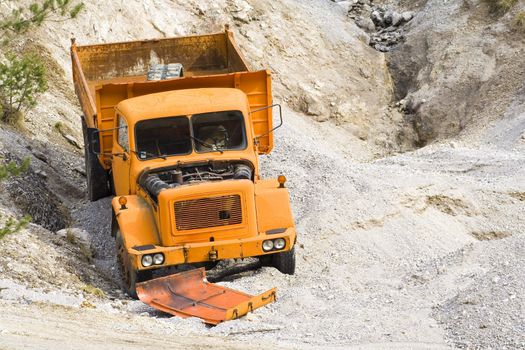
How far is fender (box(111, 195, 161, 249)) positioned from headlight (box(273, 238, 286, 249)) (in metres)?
1.36

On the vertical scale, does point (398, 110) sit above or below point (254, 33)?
below

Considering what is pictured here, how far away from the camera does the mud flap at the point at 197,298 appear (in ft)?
36.9

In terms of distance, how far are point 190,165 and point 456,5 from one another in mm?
13964

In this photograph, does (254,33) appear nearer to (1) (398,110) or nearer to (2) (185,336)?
(1) (398,110)

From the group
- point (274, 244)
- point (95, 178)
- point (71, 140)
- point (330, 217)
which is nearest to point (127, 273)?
point (274, 244)

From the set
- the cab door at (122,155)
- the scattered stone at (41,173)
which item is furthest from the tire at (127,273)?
the scattered stone at (41,173)

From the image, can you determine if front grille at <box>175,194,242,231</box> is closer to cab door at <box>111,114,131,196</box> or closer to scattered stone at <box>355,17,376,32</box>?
cab door at <box>111,114,131,196</box>

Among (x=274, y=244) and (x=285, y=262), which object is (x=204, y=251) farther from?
(x=285, y=262)

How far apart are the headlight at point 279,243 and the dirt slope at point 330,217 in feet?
1.62

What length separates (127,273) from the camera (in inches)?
508

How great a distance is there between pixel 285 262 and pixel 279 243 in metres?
0.51

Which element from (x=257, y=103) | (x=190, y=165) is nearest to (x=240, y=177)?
(x=190, y=165)

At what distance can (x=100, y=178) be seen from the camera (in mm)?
16344

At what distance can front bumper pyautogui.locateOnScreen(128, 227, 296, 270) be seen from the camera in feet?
39.8
